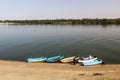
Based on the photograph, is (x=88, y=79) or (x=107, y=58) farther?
(x=107, y=58)

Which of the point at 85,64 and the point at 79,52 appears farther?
the point at 79,52

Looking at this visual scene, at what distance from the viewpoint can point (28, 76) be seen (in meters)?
22.9

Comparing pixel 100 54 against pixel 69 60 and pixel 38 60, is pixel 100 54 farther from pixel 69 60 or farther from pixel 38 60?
pixel 38 60

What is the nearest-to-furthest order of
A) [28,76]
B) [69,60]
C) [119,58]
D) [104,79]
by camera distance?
[104,79] → [28,76] → [69,60] → [119,58]

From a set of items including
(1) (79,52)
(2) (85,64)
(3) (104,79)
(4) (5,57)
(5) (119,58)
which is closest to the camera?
(3) (104,79)

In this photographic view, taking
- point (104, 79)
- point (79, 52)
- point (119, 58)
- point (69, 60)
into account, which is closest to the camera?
point (104, 79)

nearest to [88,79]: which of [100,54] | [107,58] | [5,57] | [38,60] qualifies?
[38,60]

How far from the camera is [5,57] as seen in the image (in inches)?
1687

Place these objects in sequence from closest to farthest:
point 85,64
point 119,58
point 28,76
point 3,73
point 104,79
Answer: point 104,79 → point 28,76 → point 3,73 → point 85,64 → point 119,58

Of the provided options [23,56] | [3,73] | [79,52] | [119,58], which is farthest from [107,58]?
[3,73]

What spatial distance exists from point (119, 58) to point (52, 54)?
1498 centimetres

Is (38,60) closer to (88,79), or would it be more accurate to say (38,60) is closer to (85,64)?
(85,64)

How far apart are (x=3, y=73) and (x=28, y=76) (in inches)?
166

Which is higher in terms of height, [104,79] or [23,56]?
[104,79]
